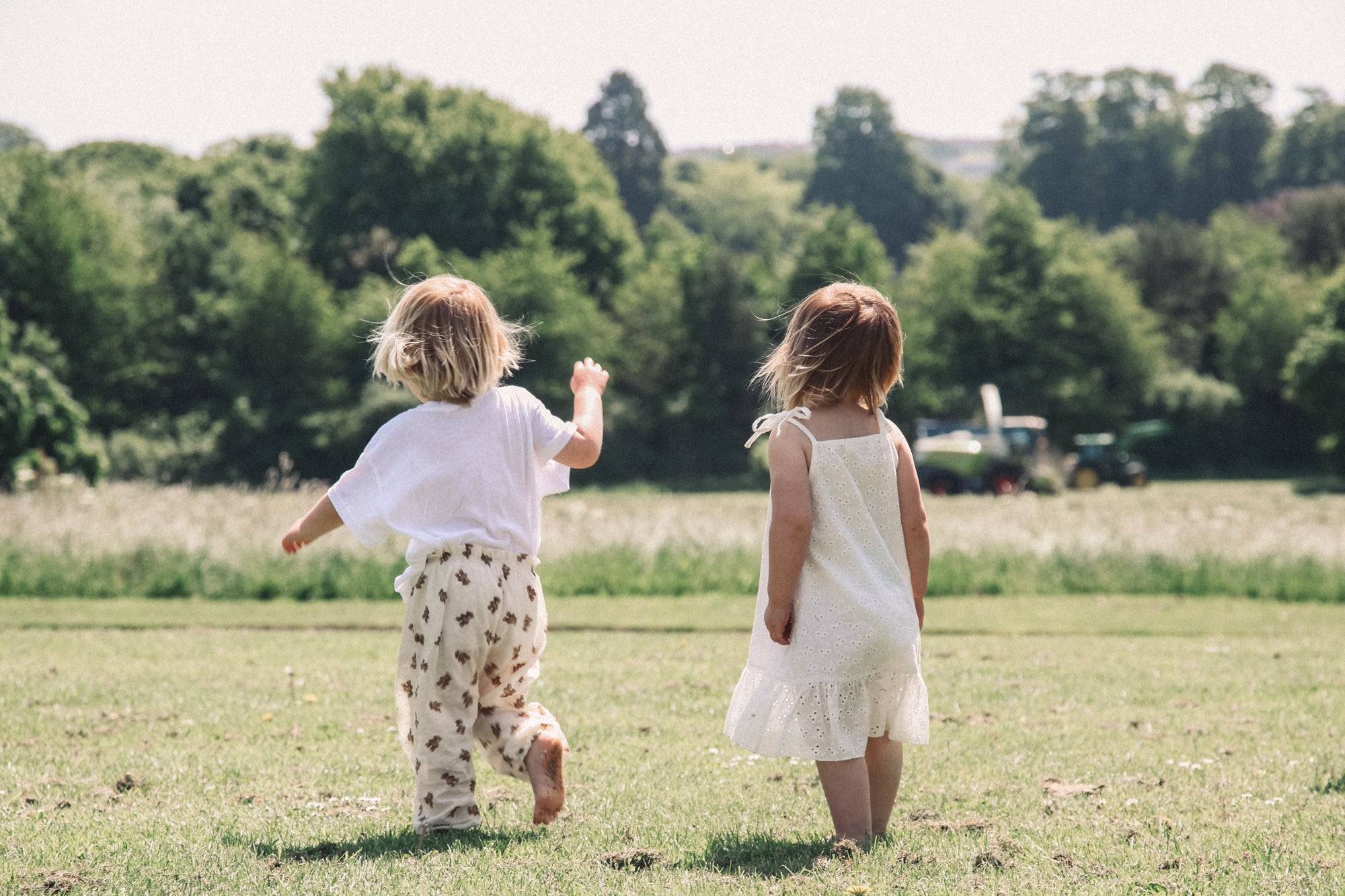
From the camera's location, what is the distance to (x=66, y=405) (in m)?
21.4

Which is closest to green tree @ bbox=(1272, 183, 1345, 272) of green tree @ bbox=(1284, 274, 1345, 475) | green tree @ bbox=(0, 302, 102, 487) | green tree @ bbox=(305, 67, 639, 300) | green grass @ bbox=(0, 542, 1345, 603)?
green tree @ bbox=(1284, 274, 1345, 475)

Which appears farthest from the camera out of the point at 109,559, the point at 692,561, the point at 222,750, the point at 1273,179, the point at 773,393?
the point at 1273,179

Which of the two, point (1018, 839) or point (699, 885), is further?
point (1018, 839)

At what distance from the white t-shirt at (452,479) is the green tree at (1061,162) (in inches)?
4355

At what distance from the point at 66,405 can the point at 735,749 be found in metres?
19.9

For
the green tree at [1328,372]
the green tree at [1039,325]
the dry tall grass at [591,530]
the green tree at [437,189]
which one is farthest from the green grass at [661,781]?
the green tree at [437,189]

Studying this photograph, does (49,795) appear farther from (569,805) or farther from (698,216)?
(698,216)

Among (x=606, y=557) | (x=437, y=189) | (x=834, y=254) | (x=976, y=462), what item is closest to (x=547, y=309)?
(x=437, y=189)

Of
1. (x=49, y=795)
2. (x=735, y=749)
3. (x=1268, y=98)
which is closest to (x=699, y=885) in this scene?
(x=735, y=749)

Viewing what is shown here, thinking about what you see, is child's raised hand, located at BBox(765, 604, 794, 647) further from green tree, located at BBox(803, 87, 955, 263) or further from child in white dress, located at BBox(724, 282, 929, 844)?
green tree, located at BBox(803, 87, 955, 263)

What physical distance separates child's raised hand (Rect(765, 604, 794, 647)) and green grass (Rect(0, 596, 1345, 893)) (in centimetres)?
69

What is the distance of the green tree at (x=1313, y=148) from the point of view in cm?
9731

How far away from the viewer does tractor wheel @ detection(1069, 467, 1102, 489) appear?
35.2 meters

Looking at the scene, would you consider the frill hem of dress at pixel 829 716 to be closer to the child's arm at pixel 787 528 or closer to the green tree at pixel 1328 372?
the child's arm at pixel 787 528
